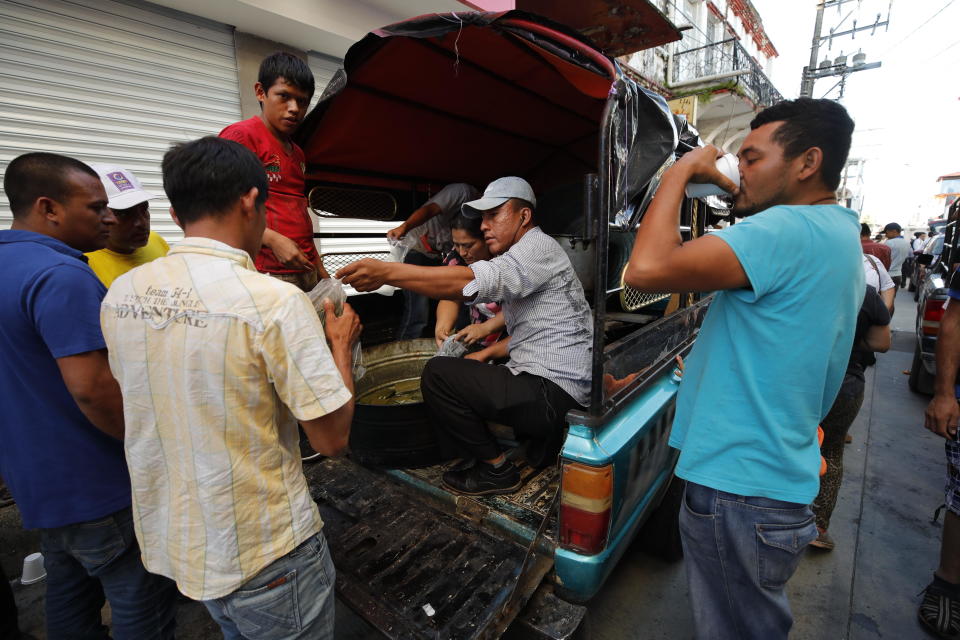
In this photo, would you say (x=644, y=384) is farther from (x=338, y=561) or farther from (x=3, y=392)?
(x=3, y=392)

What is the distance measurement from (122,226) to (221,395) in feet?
5.51

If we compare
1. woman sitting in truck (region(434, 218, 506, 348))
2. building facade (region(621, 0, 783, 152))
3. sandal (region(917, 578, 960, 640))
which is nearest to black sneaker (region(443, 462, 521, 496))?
woman sitting in truck (region(434, 218, 506, 348))

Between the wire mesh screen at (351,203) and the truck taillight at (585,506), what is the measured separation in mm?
2921

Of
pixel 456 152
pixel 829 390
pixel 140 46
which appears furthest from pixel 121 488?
pixel 140 46

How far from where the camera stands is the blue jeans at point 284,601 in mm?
1208

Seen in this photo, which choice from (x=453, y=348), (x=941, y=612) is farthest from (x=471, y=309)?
(x=941, y=612)

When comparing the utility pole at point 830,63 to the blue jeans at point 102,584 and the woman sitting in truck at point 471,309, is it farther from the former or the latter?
the blue jeans at point 102,584

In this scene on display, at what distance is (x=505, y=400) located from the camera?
222 centimetres

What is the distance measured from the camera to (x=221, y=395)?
3.60ft

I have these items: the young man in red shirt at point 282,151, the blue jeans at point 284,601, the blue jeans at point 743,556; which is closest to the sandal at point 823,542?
the blue jeans at point 743,556

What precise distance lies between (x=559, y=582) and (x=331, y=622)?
89 centimetres

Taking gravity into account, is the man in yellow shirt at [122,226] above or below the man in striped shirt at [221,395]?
above

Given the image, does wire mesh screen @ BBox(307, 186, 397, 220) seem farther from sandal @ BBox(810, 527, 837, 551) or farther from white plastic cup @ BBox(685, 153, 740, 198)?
sandal @ BBox(810, 527, 837, 551)

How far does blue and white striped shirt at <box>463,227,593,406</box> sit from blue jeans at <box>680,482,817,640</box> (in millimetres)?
973
